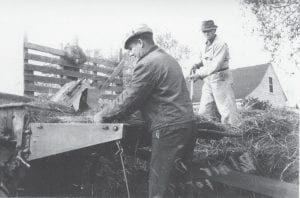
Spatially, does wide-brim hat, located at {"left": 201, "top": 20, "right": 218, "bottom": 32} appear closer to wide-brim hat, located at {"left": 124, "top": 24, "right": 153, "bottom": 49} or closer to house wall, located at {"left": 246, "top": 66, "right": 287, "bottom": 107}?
wide-brim hat, located at {"left": 124, "top": 24, "right": 153, "bottom": 49}

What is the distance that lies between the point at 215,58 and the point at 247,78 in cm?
2750

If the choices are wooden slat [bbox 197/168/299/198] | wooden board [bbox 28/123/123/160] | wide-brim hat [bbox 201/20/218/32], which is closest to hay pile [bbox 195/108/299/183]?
wooden slat [bbox 197/168/299/198]

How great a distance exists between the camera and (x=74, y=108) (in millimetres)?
4703

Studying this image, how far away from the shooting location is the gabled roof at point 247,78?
30.1m

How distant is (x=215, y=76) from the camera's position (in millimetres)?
5695

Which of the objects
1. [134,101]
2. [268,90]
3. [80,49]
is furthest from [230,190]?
[268,90]

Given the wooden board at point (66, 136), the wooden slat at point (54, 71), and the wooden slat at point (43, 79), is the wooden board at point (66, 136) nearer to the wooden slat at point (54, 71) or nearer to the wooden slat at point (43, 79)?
the wooden slat at point (43, 79)

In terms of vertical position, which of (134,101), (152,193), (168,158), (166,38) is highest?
(166,38)

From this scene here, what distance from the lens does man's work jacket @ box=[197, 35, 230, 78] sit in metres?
5.60

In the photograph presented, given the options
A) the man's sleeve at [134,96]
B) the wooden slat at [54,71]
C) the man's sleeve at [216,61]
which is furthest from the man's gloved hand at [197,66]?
the wooden slat at [54,71]

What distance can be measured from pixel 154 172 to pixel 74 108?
189cm

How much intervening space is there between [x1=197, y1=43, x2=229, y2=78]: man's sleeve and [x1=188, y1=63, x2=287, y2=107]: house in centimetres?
2304

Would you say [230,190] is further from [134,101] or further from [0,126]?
[0,126]

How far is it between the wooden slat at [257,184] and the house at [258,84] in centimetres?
2473
